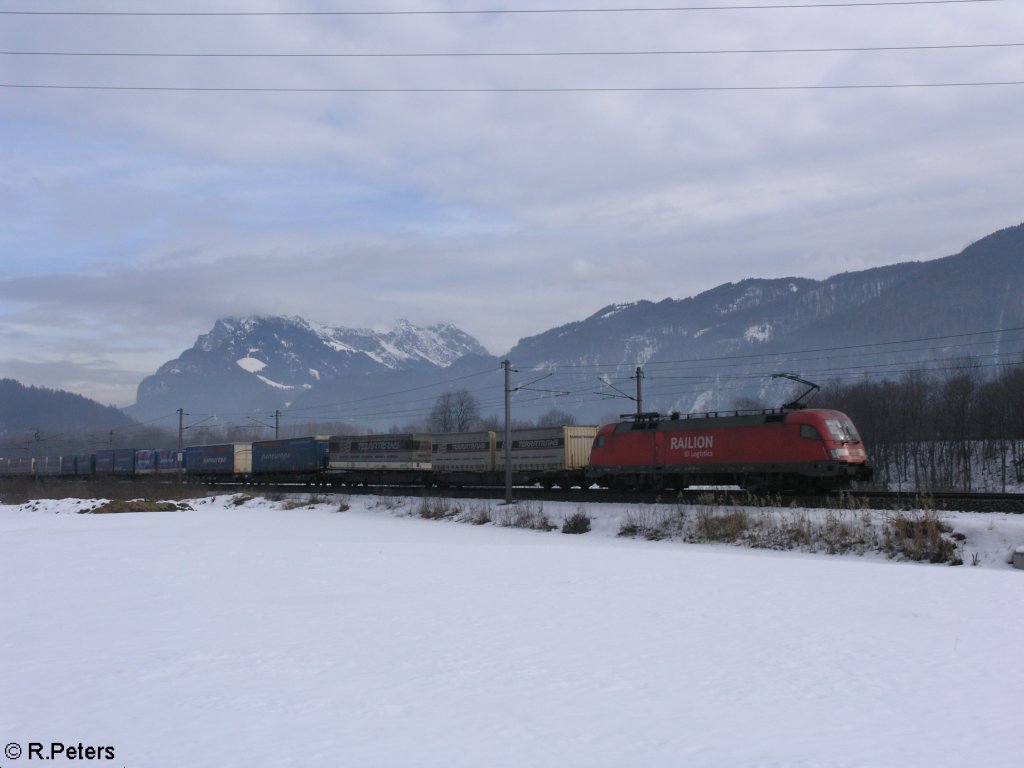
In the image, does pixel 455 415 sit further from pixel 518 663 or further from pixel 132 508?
pixel 518 663

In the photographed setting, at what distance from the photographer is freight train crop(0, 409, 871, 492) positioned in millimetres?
33094

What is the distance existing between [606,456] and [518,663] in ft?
98.7

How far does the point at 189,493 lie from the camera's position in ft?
209

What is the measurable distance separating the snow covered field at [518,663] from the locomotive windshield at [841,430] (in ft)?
33.6

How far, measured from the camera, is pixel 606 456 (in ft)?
135

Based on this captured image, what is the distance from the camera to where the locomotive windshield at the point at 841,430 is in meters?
32.5

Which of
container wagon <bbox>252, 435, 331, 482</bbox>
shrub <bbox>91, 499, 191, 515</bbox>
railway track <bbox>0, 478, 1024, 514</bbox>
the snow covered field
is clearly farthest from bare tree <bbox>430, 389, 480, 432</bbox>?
the snow covered field

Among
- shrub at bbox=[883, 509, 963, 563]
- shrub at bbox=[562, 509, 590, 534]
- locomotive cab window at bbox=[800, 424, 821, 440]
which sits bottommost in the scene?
shrub at bbox=[562, 509, 590, 534]

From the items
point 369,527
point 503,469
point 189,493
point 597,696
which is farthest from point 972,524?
point 189,493

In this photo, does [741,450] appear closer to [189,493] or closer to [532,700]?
[532,700]

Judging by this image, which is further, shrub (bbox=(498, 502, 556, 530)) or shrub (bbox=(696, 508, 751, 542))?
shrub (bbox=(498, 502, 556, 530))

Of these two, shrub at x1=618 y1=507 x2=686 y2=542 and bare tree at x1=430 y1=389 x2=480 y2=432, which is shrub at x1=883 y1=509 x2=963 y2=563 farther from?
bare tree at x1=430 y1=389 x2=480 y2=432

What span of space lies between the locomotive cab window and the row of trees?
4870cm

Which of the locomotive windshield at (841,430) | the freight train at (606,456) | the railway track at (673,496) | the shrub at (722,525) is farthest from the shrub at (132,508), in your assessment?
the locomotive windshield at (841,430)
